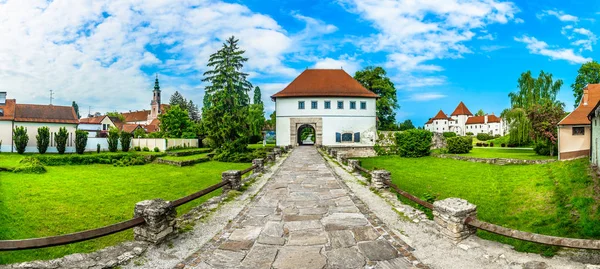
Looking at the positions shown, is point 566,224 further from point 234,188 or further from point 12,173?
point 12,173

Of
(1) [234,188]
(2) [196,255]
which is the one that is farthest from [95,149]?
(2) [196,255]

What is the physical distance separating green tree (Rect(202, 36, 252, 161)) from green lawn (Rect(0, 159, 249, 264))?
29.8ft

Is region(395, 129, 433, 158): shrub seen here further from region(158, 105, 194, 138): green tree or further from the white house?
region(158, 105, 194, 138): green tree

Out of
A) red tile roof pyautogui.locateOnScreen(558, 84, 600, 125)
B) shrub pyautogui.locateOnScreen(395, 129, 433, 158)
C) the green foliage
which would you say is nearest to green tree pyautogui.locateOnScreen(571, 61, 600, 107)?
red tile roof pyautogui.locateOnScreen(558, 84, 600, 125)

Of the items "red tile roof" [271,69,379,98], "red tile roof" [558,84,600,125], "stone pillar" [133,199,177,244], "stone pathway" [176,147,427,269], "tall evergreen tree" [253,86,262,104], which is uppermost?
"tall evergreen tree" [253,86,262,104]

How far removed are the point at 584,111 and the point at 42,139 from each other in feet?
139

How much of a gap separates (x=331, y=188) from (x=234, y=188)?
9.31ft

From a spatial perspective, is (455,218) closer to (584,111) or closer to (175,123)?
(584,111)

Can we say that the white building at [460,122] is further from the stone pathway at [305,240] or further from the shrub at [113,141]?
the stone pathway at [305,240]

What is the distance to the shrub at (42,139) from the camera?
26.0 metres

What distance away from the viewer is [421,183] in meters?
13.1

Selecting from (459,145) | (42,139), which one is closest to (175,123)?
(42,139)

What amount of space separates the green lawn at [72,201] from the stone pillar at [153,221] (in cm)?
243

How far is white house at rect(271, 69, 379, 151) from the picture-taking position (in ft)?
104
